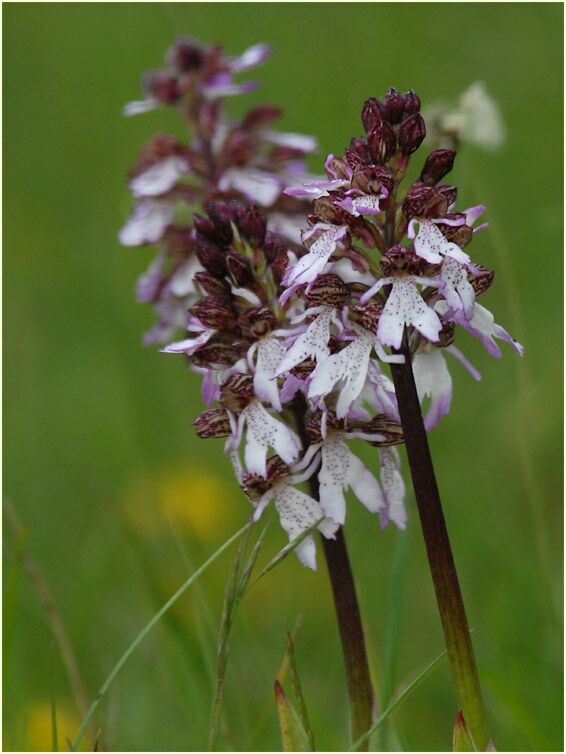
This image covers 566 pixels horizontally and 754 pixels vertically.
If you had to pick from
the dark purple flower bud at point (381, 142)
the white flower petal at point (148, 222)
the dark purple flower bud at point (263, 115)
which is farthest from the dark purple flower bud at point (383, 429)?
the dark purple flower bud at point (263, 115)

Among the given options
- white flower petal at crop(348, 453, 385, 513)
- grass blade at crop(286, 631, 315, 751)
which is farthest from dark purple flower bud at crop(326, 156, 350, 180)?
grass blade at crop(286, 631, 315, 751)

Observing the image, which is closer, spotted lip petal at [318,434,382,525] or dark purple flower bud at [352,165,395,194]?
dark purple flower bud at [352,165,395,194]

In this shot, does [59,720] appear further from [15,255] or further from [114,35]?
[114,35]

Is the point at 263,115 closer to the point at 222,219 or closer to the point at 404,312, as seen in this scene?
the point at 222,219

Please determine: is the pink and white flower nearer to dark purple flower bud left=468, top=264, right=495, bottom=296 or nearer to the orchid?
the orchid

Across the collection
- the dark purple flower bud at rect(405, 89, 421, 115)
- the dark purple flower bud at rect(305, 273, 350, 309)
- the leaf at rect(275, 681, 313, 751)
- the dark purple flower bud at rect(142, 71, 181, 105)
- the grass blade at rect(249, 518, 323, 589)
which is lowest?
the leaf at rect(275, 681, 313, 751)

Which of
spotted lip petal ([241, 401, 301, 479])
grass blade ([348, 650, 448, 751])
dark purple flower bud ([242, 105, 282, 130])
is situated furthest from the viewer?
dark purple flower bud ([242, 105, 282, 130])

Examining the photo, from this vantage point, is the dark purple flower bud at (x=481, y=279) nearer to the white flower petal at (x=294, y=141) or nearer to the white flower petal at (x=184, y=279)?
the white flower petal at (x=184, y=279)

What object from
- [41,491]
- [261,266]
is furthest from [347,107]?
[261,266]
